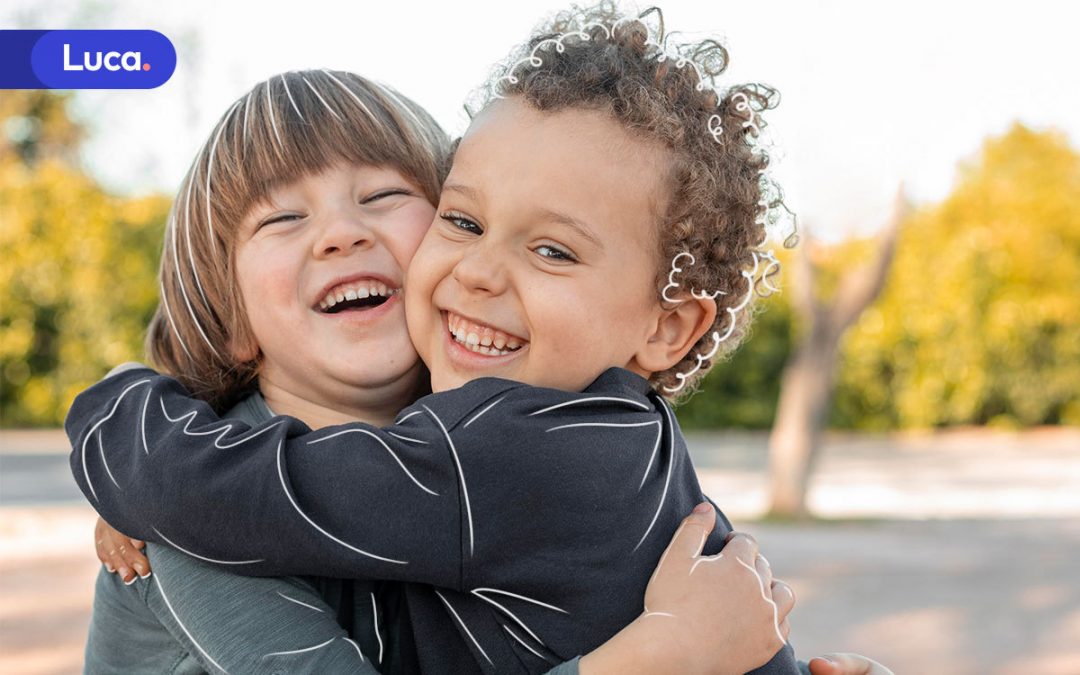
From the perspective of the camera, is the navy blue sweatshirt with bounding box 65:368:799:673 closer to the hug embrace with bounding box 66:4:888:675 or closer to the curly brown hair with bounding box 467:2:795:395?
the hug embrace with bounding box 66:4:888:675

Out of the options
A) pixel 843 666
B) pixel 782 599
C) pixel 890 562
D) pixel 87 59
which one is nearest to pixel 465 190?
pixel 782 599

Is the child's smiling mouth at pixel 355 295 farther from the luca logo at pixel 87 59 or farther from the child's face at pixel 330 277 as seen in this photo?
the luca logo at pixel 87 59

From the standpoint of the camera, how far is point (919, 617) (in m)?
6.91

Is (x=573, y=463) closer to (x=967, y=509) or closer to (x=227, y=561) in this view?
(x=227, y=561)

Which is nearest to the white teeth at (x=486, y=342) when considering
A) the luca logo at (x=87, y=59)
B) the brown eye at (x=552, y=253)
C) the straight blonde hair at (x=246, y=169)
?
the brown eye at (x=552, y=253)

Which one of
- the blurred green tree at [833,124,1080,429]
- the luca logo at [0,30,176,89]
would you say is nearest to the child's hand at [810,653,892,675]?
the luca logo at [0,30,176,89]

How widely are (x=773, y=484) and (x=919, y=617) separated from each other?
289cm

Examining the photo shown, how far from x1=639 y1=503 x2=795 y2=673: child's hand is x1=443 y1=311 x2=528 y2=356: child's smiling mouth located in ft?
1.24

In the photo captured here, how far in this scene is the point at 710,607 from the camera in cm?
169

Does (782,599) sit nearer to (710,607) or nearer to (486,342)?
(710,607)

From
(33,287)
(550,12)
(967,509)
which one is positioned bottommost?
(967,509)

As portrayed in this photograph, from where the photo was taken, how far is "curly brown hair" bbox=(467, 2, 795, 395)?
185 centimetres

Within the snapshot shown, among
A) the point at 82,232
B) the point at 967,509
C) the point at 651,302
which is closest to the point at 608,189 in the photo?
the point at 651,302

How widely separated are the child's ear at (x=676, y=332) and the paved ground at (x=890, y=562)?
457 cm
